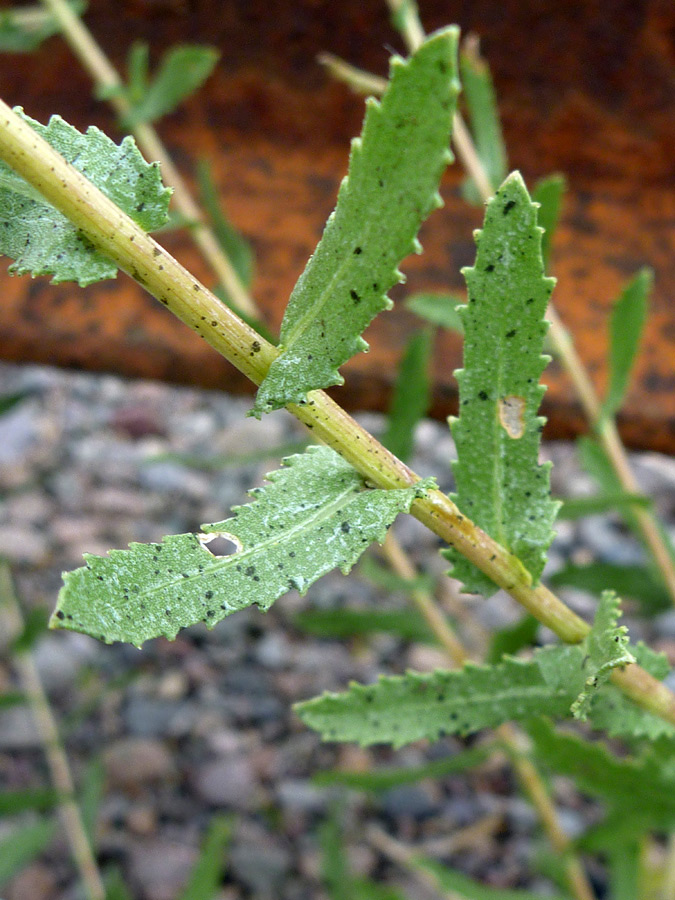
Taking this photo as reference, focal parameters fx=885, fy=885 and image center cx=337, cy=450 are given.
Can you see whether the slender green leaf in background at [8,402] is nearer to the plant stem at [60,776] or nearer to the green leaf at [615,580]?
the plant stem at [60,776]

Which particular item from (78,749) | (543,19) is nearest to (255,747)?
(78,749)

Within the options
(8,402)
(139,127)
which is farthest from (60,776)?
(139,127)

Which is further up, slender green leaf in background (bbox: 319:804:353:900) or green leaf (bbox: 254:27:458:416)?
green leaf (bbox: 254:27:458:416)

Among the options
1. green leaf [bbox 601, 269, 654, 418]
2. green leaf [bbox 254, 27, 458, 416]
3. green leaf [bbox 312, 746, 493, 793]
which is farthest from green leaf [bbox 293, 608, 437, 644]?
green leaf [bbox 254, 27, 458, 416]

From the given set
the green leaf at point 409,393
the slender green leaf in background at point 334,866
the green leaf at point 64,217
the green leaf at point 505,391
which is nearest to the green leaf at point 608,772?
the green leaf at point 505,391

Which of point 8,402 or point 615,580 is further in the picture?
point 8,402

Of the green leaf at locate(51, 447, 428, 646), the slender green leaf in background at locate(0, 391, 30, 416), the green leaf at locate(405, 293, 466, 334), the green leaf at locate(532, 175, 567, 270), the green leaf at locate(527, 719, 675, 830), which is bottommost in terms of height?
the green leaf at locate(527, 719, 675, 830)

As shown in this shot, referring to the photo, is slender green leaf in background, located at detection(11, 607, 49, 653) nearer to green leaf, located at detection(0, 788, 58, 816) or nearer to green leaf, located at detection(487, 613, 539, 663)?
green leaf, located at detection(0, 788, 58, 816)

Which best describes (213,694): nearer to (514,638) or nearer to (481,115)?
(514,638)
